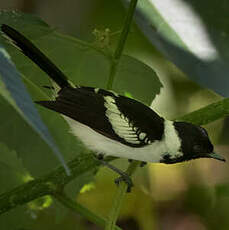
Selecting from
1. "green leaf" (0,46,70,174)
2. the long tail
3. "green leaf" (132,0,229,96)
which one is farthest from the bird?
"green leaf" (0,46,70,174)

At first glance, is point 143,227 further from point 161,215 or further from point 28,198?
point 28,198

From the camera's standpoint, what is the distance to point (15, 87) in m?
0.42

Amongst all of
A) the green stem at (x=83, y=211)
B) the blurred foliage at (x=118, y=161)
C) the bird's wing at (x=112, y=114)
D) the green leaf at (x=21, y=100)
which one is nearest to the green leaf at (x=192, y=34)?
the blurred foliage at (x=118, y=161)

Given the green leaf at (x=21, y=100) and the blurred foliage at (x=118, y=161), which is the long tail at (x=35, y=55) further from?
the green leaf at (x=21, y=100)

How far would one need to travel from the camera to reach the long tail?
901mm

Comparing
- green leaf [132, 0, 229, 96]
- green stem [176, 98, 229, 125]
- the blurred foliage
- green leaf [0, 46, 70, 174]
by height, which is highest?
green leaf [132, 0, 229, 96]

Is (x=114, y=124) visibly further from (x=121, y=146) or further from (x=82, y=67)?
(x=82, y=67)

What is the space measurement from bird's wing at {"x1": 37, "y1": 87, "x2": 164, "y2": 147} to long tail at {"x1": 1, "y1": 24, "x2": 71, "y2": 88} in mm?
22

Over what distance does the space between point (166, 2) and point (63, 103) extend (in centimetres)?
23

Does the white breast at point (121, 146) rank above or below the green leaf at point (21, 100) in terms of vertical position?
below

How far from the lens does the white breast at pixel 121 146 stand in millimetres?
997

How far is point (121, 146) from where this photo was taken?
39.4 inches

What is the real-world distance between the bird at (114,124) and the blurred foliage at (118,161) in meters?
0.04

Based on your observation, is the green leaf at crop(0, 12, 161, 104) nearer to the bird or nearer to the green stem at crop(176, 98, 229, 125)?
the bird
